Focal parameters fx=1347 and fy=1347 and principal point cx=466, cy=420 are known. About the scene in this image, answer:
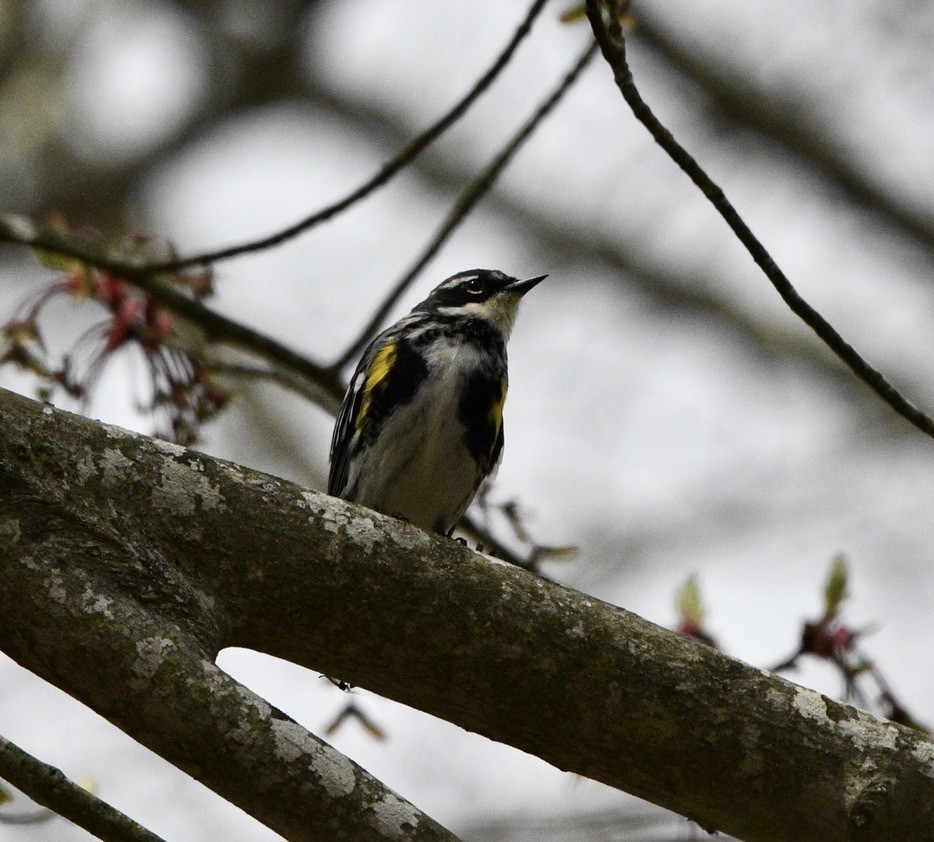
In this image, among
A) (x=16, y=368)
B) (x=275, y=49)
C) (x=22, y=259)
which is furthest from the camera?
(x=275, y=49)

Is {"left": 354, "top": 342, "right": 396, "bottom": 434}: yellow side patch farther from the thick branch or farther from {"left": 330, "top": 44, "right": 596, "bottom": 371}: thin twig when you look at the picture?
the thick branch

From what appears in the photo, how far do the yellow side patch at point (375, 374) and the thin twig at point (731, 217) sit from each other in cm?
190

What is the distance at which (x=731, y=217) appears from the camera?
156 inches

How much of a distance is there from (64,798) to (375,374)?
10.1ft

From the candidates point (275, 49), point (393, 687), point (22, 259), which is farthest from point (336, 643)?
point (275, 49)

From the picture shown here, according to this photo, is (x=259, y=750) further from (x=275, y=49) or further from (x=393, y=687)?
(x=275, y=49)

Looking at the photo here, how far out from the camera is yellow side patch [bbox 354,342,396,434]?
542cm

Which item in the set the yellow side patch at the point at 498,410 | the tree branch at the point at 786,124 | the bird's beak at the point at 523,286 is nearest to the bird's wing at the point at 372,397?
the yellow side patch at the point at 498,410

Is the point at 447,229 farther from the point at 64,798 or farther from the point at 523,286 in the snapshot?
the point at 64,798

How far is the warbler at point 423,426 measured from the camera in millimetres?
5340

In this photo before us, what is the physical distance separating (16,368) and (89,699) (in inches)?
98.9

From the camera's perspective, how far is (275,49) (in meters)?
11.4

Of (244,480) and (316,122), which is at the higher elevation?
(316,122)

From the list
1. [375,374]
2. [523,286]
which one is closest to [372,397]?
[375,374]
